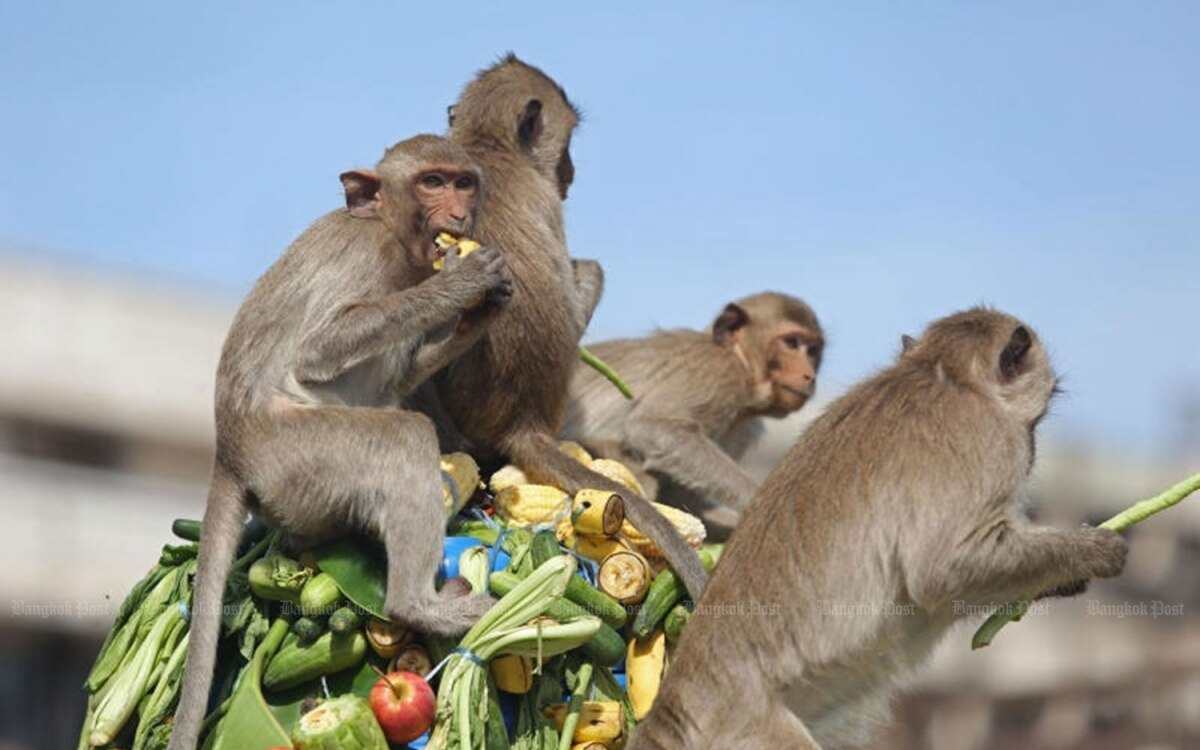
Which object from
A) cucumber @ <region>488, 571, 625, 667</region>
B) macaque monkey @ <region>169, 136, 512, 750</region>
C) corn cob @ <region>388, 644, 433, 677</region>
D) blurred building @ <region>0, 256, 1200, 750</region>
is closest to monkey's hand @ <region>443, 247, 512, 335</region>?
macaque monkey @ <region>169, 136, 512, 750</region>

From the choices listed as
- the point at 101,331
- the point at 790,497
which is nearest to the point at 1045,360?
the point at 790,497

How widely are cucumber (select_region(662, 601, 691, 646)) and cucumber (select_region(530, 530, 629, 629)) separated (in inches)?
7.9

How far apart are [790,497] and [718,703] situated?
2.72 ft

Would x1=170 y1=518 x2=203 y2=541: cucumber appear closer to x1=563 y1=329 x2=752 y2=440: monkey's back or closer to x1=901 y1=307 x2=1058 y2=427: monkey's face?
x1=901 y1=307 x2=1058 y2=427: monkey's face

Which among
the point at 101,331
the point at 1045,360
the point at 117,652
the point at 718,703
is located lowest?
the point at 101,331

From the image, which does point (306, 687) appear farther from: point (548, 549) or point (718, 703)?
point (718, 703)

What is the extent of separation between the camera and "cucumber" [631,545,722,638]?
23.1ft

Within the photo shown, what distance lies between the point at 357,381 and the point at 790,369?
14.0 ft

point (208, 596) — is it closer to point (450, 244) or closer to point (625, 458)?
point (450, 244)

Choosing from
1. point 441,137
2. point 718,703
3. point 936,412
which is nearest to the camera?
point 718,703

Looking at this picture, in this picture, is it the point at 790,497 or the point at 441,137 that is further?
the point at 441,137

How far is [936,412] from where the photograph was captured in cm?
692

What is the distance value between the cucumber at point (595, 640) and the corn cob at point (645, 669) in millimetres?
169

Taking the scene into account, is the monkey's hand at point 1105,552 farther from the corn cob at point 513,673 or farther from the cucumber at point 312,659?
the cucumber at point 312,659
